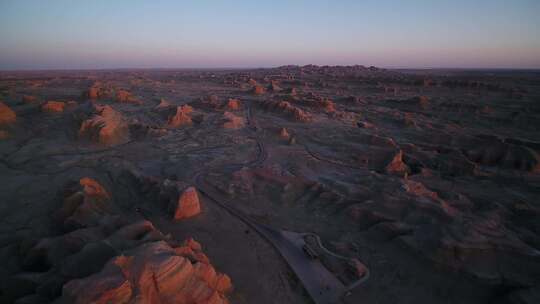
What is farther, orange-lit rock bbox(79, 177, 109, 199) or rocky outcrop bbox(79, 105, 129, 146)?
rocky outcrop bbox(79, 105, 129, 146)

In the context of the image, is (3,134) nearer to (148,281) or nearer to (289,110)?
(148,281)

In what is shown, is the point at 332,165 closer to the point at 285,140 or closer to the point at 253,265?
the point at 285,140

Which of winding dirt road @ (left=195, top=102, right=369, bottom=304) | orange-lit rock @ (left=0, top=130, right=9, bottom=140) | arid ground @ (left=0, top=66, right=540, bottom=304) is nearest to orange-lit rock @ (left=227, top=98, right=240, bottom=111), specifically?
arid ground @ (left=0, top=66, right=540, bottom=304)

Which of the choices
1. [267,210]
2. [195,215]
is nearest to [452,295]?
[267,210]

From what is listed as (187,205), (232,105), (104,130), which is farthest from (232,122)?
(187,205)

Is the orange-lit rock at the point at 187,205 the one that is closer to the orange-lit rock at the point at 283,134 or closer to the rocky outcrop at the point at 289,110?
the orange-lit rock at the point at 283,134

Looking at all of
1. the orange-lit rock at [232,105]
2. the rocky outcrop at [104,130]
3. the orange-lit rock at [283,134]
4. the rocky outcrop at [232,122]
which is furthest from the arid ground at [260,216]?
the orange-lit rock at [232,105]

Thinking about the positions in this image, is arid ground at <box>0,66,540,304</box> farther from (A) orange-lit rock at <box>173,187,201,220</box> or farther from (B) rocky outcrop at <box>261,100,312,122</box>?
(B) rocky outcrop at <box>261,100,312,122</box>
